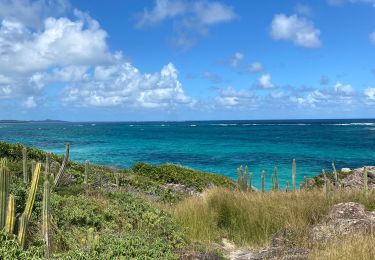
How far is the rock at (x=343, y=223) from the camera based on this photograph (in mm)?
8297

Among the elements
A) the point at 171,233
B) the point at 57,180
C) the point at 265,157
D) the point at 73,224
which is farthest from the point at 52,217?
the point at 265,157

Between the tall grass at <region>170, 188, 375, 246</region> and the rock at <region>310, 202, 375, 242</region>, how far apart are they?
14.0 inches

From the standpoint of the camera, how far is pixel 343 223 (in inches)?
342

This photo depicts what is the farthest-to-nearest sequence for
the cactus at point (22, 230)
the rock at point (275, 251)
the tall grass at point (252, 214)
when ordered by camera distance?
the tall grass at point (252, 214)
the rock at point (275, 251)
the cactus at point (22, 230)

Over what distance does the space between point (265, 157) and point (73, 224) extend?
46835 mm

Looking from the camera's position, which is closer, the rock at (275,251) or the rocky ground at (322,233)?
the rock at (275,251)

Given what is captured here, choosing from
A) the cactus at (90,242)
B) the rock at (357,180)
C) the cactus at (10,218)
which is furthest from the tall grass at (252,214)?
the rock at (357,180)

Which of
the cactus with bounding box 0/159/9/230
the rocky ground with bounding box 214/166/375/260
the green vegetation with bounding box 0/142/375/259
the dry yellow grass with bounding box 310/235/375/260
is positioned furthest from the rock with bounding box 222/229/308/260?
the cactus with bounding box 0/159/9/230

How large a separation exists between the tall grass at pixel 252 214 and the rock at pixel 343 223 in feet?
1.16

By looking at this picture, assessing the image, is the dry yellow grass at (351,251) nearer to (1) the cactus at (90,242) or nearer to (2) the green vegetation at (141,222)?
(2) the green vegetation at (141,222)

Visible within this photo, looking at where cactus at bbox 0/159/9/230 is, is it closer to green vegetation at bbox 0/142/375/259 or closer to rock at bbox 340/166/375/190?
green vegetation at bbox 0/142/375/259

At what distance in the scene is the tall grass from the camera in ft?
31.7

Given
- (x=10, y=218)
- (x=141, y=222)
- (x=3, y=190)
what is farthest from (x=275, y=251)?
(x=3, y=190)

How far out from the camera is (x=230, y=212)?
1067 cm
